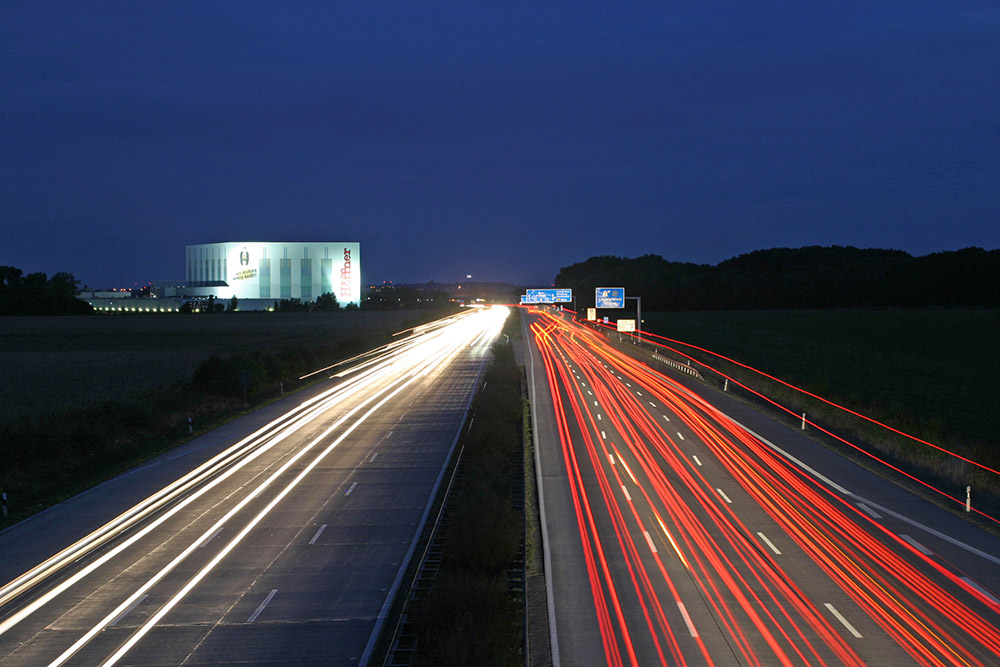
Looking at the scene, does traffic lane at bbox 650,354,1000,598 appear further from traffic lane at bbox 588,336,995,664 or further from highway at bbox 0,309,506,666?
highway at bbox 0,309,506,666

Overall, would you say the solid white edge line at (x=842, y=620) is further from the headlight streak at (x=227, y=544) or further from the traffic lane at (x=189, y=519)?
the traffic lane at (x=189, y=519)

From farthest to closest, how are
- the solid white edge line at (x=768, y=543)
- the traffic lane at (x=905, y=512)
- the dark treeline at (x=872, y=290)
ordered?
1. the dark treeline at (x=872, y=290)
2. the solid white edge line at (x=768, y=543)
3. the traffic lane at (x=905, y=512)

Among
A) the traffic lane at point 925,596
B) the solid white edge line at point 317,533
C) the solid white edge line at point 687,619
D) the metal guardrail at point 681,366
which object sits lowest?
the solid white edge line at point 317,533

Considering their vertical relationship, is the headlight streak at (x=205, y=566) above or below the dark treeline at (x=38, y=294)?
below

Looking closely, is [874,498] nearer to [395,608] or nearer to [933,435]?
[933,435]

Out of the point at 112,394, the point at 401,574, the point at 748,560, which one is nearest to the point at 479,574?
the point at 401,574

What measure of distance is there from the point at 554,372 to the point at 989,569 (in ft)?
121

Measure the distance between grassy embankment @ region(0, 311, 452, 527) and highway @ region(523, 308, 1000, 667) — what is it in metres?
15.9

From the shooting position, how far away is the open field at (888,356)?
40031mm

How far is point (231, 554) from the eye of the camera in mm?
17938

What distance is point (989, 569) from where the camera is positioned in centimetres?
1647

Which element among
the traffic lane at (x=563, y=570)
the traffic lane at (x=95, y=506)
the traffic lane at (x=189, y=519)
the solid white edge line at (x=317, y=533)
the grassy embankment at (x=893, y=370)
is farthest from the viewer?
the grassy embankment at (x=893, y=370)

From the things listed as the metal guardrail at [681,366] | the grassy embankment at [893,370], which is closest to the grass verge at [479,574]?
the grassy embankment at [893,370]

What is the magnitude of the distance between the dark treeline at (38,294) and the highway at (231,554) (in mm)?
138698
